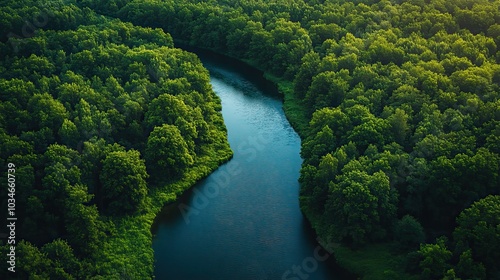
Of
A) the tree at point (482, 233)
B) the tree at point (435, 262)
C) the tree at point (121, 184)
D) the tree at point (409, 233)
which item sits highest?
the tree at point (482, 233)

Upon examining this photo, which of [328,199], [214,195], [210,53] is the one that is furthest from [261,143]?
[210,53]

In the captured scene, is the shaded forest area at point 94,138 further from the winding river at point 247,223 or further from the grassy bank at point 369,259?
the grassy bank at point 369,259

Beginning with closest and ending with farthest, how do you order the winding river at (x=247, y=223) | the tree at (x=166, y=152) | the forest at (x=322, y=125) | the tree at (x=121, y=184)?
the forest at (x=322, y=125) < the winding river at (x=247, y=223) < the tree at (x=121, y=184) < the tree at (x=166, y=152)

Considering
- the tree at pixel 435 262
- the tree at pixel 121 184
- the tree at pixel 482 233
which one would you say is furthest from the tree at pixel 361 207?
the tree at pixel 121 184

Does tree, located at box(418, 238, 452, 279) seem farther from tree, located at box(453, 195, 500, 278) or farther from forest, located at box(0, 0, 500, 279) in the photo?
tree, located at box(453, 195, 500, 278)

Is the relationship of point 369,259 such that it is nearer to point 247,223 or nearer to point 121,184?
point 247,223

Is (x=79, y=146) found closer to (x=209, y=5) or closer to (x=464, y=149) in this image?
(x=464, y=149)
